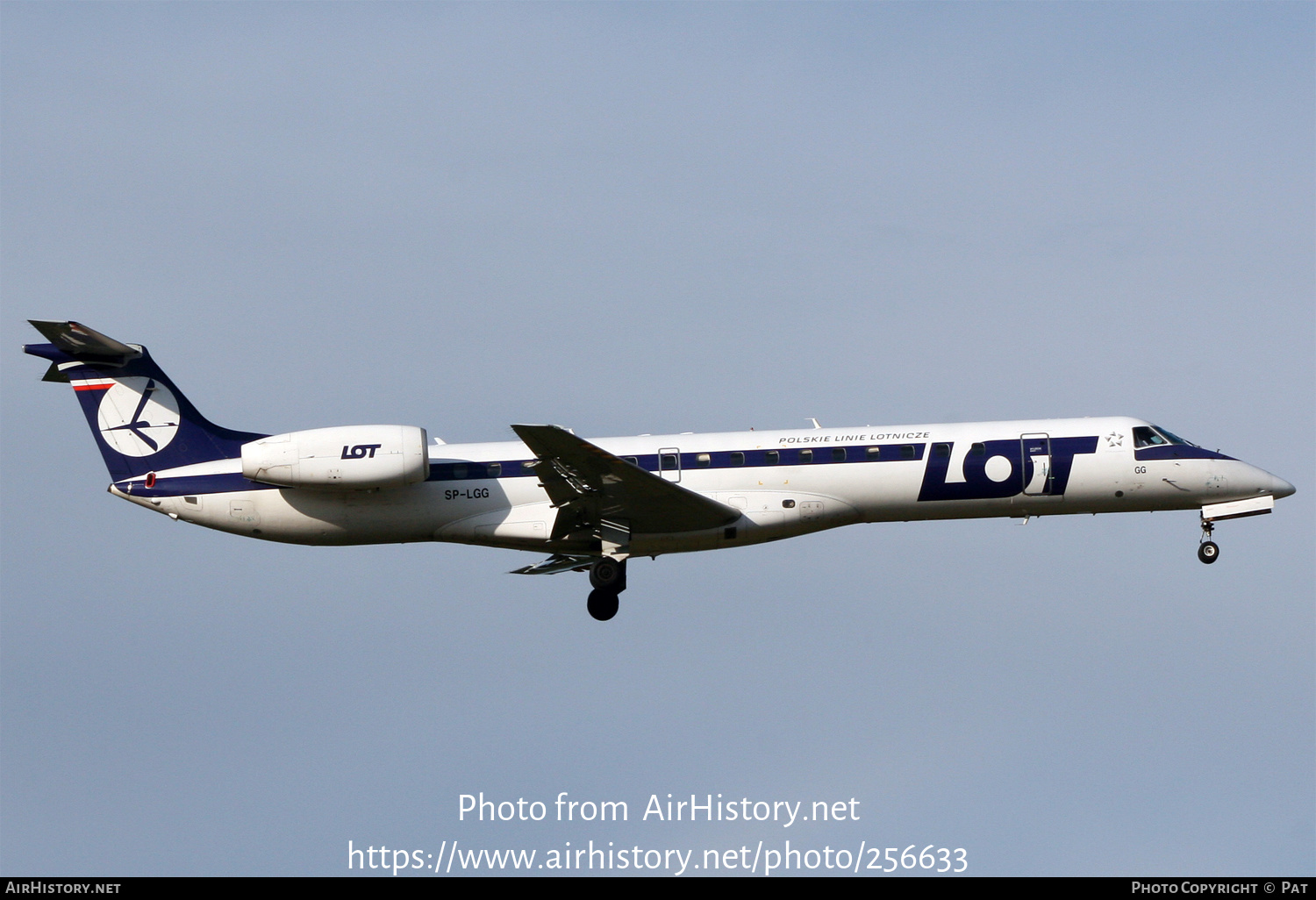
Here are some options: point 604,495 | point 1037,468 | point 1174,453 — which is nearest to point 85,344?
point 604,495

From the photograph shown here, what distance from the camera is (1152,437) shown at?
85.9ft

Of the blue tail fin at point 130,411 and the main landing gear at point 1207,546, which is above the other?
the blue tail fin at point 130,411

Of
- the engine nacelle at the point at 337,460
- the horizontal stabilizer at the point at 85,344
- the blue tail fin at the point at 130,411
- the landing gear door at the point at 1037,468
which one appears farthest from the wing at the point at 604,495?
the horizontal stabilizer at the point at 85,344

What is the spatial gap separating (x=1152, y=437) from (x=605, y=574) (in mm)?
11547

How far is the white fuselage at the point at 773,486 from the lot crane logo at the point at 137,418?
0.78 metres

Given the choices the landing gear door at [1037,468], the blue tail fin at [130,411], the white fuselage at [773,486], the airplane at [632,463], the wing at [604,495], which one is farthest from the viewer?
the blue tail fin at [130,411]

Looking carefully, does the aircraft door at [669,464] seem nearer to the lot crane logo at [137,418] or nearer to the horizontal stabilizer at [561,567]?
the horizontal stabilizer at [561,567]

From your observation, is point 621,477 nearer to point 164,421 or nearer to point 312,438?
point 312,438

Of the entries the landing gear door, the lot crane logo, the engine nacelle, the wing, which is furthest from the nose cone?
the lot crane logo

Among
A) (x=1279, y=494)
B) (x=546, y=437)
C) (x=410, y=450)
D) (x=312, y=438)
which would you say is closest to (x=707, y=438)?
(x=546, y=437)

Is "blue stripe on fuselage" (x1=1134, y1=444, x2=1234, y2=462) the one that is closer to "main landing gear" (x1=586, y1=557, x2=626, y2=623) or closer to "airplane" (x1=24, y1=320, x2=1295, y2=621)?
"airplane" (x1=24, y1=320, x2=1295, y2=621)

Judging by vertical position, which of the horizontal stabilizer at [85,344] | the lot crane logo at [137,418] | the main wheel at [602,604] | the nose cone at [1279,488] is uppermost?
the horizontal stabilizer at [85,344]

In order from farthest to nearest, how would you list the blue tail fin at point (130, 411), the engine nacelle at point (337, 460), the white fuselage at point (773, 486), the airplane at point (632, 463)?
the blue tail fin at point (130, 411) < the white fuselage at point (773, 486) < the airplane at point (632, 463) < the engine nacelle at point (337, 460)

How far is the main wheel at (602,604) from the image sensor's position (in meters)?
26.0
